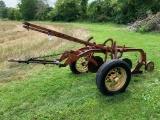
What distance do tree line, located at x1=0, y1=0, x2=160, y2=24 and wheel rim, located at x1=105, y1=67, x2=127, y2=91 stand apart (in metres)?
17.4

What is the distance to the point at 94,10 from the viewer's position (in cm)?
3781

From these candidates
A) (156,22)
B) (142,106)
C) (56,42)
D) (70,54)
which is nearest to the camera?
(142,106)

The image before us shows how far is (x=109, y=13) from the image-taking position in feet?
111

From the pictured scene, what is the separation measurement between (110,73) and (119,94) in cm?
50

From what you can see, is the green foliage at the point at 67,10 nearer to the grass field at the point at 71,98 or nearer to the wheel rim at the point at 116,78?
the grass field at the point at 71,98

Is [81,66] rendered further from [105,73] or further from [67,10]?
[67,10]

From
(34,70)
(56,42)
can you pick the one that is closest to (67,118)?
(34,70)

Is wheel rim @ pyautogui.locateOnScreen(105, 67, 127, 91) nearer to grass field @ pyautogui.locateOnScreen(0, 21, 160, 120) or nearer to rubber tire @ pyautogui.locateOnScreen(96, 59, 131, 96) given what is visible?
rubber tire @ pyautogui.locateOnScreen(96, 59, 131, 96)

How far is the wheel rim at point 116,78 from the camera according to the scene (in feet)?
16.9

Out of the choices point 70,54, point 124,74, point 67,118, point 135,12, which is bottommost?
point 67,118

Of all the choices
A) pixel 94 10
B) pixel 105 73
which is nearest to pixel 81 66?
pixel 105 73

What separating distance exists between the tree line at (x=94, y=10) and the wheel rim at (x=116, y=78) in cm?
1735

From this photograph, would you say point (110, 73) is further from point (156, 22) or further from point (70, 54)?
point (156, 22)

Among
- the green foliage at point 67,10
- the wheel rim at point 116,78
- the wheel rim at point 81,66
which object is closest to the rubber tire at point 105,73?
the wheel rim at point 116,78
